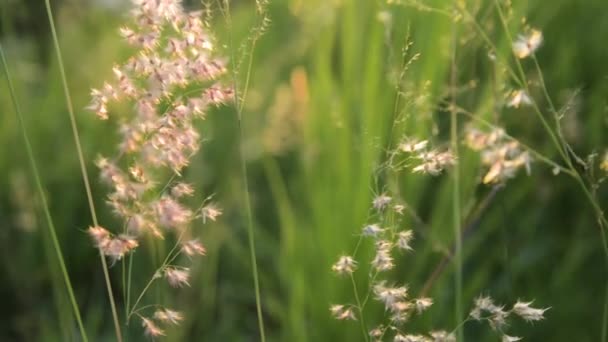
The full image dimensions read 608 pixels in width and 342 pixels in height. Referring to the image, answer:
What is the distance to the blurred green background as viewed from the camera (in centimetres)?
202

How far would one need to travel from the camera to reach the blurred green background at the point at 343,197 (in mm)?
2020

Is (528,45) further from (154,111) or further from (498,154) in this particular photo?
(154,111)

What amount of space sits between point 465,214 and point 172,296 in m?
0.78

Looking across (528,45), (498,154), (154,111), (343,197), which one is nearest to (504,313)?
(498,154)

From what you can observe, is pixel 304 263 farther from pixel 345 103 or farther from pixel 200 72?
pixel 200 72

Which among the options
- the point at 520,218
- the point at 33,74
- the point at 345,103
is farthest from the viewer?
the point at 33,74

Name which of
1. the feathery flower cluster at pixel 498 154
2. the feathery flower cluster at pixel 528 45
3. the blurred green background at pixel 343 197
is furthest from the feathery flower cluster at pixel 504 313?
the blurred green background at pixel 343 197

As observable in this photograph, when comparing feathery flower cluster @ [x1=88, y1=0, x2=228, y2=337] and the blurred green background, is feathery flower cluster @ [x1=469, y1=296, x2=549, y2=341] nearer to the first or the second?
feathery flower cluster @ [x1=88, y1=0, x2=228, y2=337]

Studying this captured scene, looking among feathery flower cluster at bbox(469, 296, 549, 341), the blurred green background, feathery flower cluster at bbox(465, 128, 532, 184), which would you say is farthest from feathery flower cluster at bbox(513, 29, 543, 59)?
the blurred green background

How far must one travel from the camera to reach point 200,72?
3.49 feet

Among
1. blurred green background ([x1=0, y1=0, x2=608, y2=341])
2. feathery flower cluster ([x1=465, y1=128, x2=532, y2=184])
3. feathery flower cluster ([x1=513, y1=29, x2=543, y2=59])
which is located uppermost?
feathery flower cluster ([x1=513, y1=29, x2=543, y2=59])

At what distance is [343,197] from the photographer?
2070 mm

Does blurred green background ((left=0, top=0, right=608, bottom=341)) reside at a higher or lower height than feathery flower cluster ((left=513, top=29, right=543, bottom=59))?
lower

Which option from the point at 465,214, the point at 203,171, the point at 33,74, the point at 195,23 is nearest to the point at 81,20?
the point at 33,74
